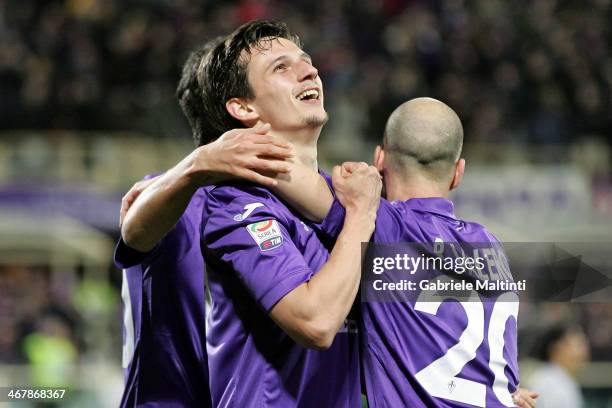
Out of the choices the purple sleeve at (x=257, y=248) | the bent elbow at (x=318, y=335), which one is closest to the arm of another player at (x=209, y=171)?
the purple sleeve at (x=257, y=248)

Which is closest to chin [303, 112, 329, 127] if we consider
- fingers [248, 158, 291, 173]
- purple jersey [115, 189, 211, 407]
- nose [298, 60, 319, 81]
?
nose [298, 60, 319, 81]

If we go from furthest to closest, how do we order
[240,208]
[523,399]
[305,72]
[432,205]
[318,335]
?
1. [523,399]
2. [305,72]
3. [432,205]
4. [240,208]
5. [318,335]

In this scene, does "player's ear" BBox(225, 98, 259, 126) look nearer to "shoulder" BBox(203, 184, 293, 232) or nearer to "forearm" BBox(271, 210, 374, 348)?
"shoulder" BBox(203, 184, 293, 232)

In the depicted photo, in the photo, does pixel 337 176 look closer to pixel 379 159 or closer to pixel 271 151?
pixel 271 151

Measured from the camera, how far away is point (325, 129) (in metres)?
14.5

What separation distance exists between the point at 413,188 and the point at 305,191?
0.44 meters

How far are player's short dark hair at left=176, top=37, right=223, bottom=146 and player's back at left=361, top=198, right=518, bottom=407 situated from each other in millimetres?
945

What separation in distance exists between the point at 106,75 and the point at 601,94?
23.6 feet

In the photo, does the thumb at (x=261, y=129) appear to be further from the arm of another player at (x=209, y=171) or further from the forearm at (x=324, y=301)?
the forearm at (x=324, y=301)

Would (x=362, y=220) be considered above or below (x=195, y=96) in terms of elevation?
below

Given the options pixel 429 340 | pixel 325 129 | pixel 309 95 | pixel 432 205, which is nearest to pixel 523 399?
pixel 429 340

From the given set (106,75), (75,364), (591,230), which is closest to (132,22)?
(106,75)

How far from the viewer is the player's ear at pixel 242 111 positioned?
3.65m

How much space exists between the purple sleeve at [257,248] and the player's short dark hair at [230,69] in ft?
1.50
